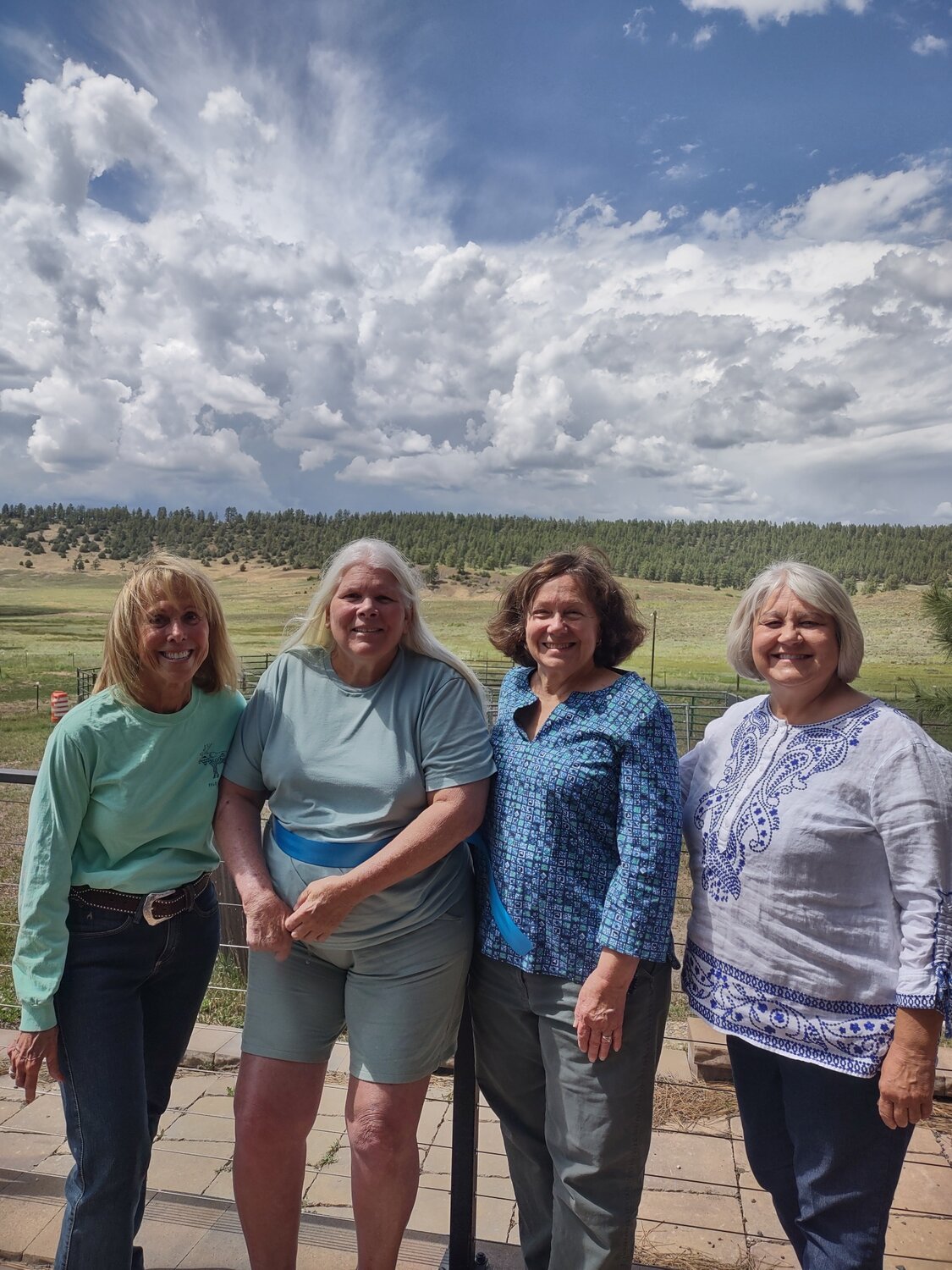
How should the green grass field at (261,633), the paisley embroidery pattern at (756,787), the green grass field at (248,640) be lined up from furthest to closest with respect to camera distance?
the green grass field at (261,633)
the green grass field at (248,640)
the paisley embroidery pattern at (756,787)

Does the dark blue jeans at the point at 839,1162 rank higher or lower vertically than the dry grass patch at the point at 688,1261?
higher

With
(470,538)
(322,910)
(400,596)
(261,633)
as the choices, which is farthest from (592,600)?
(470,538)

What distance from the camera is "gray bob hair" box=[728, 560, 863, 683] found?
1.46m

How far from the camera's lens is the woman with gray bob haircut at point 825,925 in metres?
1.29

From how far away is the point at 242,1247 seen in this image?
182 cm

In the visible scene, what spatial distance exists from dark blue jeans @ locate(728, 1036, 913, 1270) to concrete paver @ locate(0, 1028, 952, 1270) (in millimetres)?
673

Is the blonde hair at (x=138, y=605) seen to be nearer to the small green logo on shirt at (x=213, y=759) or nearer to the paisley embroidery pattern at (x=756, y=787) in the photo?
the small green logo on shirt at (x=213, y=759)

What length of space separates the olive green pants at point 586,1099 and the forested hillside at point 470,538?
3253 centimetres

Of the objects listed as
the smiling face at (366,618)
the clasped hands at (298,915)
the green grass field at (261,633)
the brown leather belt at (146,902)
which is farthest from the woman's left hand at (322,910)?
the green grass field at (261,633)

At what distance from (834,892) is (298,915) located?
907mm

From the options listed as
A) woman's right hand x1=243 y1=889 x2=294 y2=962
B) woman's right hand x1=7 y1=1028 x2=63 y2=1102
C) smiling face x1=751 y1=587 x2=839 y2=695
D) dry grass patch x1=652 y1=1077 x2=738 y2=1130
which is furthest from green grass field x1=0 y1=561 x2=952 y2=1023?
dry grass patch x1=652 y1=1077 x2=738 y2=1130

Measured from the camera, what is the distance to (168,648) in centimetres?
156

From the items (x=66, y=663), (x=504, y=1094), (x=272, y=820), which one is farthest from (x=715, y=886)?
(x=66, y=663)

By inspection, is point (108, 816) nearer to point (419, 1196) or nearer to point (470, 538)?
point (419, 1196)
